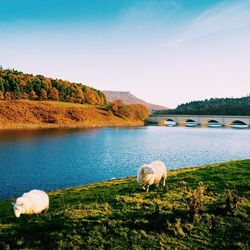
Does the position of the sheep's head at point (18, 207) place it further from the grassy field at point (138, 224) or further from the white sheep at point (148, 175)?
the white sheep at point (148, 175)

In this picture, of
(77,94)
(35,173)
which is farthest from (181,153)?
(77,94)

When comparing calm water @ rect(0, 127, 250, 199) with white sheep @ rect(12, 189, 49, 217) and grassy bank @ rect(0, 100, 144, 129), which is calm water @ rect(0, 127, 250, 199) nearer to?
white sheep @ rect(12, 189, 49, 217)

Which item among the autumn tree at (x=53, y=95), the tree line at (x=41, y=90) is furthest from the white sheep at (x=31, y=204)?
the autumn tree at (x=53, y=95)

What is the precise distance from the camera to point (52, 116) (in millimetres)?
132750

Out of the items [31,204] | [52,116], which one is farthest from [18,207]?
[52,116]

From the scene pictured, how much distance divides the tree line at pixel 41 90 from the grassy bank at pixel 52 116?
11.2 m

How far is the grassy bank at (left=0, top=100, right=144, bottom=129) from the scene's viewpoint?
117000 mm

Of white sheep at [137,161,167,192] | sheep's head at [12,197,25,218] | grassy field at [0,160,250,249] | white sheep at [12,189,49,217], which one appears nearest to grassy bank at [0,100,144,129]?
white sheep at [12,189,49,217]

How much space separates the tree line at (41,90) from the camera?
145 meters

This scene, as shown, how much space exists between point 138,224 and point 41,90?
6176 inches

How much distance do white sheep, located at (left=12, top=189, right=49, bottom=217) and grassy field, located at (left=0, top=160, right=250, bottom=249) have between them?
1.17ft

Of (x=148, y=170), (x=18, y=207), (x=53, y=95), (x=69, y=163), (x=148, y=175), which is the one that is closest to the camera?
(x=18, y=207)

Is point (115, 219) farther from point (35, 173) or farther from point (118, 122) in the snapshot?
point (118, 122)

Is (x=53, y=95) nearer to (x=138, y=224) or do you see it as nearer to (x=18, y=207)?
(x=18, y=207)
